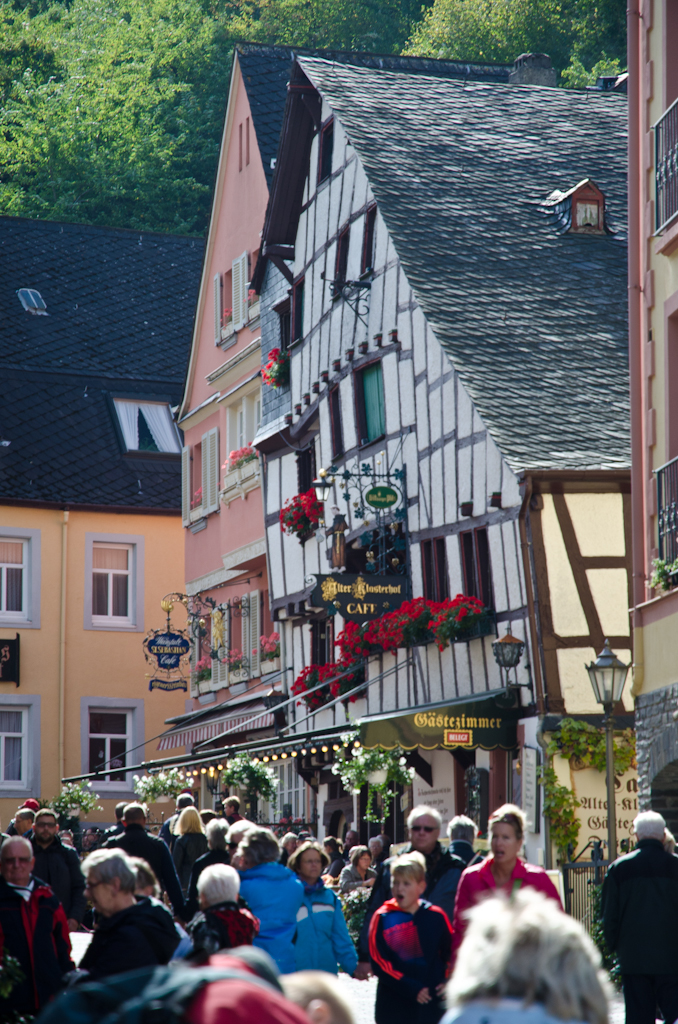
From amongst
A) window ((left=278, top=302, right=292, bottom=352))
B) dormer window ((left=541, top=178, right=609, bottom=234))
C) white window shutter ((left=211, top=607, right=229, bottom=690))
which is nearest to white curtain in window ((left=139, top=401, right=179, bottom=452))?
white window shutter ((left=211, top=607, right=229, bottom=690))

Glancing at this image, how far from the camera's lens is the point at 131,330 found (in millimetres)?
37875

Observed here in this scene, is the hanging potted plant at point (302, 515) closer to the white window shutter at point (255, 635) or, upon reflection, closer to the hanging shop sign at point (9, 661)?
the white window shutter at point (255, 635)

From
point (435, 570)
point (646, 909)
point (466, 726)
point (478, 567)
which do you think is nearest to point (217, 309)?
point (435, 570)

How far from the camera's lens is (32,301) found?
37438 millimetres

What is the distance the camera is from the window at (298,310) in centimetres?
2647

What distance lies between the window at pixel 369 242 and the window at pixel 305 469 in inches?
137

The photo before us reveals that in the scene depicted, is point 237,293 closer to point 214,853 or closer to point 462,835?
point 214,853

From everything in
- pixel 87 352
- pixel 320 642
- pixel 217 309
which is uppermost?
pixel 87 352

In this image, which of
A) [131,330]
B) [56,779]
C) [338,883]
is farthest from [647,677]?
[131,330]

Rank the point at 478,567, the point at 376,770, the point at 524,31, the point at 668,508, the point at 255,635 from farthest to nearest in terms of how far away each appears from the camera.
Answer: the point at 524,31 < the point at 255,635 < the point at 376,770 < the point at 478,567 < the point at 668,508

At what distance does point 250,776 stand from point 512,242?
8097 millimetres

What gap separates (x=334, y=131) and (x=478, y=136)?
2215 mm

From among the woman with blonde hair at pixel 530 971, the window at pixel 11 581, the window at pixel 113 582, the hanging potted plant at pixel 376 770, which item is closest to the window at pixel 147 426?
the window at pixel 113 582

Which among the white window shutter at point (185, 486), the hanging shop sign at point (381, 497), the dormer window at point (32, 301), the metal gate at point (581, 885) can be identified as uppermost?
the dormer window at point (32, 301)
